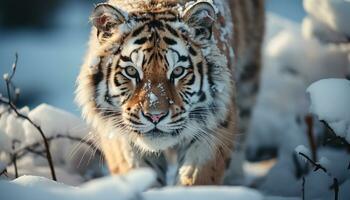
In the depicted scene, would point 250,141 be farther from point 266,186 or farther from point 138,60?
point 138,60

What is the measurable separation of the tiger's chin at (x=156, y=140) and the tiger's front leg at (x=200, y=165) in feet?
0.56

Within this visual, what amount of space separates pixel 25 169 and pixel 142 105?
3.68ft

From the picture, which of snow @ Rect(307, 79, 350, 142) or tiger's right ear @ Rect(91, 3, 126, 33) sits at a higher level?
tiger's right ear @ Rect(91, 3, 126, 33)

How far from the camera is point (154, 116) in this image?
3.02 metres

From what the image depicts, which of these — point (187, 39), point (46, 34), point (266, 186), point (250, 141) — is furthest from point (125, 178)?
point (46, 34)

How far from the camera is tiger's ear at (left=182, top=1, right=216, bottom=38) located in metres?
3.22

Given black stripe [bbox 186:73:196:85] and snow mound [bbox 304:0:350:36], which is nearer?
black stripe [bbox 186:73:196:85]

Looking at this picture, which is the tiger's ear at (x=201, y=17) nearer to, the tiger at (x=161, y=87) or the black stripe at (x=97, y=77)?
the tiger at (x=161, y=87)

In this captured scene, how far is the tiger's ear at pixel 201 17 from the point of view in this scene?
3221mm

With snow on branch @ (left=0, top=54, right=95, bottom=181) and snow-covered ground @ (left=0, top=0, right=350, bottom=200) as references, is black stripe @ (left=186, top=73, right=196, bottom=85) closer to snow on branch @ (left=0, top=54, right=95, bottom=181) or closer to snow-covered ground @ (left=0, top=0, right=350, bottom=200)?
snow-covered ground @ (left=0, top=0, right=350, bottom=200)

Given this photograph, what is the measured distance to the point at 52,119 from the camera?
387cm

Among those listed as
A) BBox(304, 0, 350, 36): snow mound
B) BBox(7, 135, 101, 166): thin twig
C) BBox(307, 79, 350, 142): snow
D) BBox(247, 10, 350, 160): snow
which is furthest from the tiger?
BBox(247, 10, 350, 160): snow

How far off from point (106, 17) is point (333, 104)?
1.13 metres

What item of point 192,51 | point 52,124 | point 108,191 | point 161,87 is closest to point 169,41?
point 192,51
